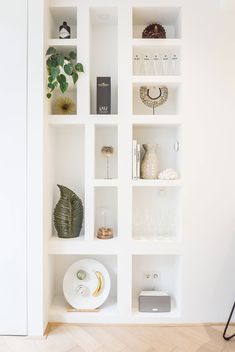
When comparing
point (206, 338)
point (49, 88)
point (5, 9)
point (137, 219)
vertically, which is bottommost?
point (206, 338)

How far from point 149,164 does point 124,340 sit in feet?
4.30

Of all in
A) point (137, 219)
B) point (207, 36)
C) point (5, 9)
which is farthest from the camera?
point (137, 219)

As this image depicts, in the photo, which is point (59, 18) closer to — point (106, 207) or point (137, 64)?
point (137, 64)

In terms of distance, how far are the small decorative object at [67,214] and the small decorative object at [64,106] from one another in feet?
1.99

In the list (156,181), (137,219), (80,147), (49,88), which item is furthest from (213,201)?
(49,88)

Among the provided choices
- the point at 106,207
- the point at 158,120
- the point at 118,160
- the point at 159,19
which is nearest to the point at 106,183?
the point at 118,160

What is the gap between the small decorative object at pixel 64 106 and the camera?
2298 mm

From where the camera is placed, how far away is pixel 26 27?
6.65ft

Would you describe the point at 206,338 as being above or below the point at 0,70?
below

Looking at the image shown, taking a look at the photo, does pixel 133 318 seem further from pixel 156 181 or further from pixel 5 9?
pixel 5 9

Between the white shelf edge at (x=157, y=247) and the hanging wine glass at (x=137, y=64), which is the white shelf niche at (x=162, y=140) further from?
the white shelf edge at (x=157, y=247)

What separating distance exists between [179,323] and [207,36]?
2232mm

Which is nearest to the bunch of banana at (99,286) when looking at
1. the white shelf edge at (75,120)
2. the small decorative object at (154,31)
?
the white shelf edge at (75,120)

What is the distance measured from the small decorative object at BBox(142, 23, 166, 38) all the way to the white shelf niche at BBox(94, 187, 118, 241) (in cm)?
128
